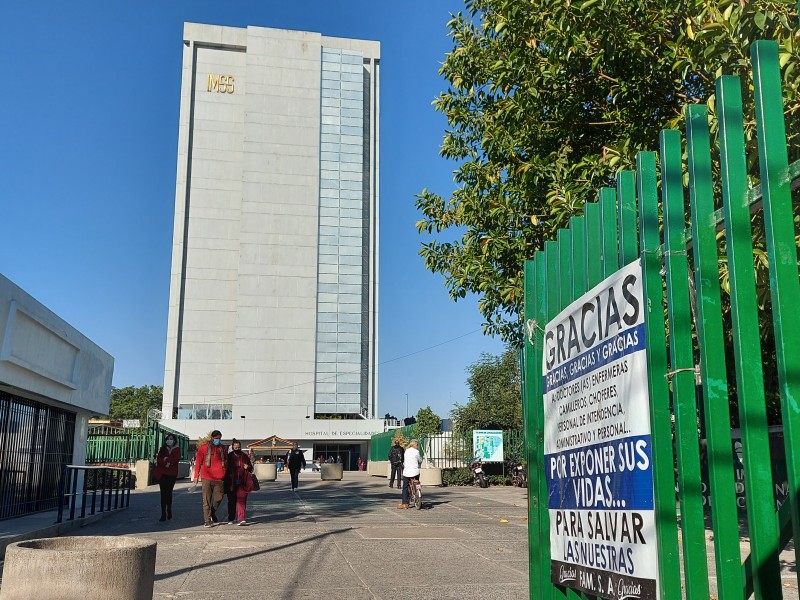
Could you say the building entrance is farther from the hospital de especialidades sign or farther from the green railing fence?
the hospital de especialidades sign

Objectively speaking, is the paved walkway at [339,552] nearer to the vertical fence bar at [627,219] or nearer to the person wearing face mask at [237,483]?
the person wearing face mask at [237,483]

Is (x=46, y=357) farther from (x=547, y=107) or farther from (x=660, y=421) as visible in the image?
(x=660, y=421)

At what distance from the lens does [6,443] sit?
49.0 feet

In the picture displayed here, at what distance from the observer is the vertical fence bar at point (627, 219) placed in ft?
12.1

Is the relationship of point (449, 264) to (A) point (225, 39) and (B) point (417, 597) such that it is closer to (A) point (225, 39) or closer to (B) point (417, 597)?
(B) point (417, 597)

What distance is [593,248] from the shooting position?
410 cm

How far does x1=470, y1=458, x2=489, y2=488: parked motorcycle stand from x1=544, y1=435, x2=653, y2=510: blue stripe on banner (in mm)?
26366

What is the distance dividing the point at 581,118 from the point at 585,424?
9.18 meters

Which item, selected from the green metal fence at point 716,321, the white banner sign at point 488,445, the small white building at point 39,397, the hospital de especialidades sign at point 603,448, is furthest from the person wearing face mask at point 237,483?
the white banner sign at point 488,445

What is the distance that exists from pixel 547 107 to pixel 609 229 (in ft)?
28.8

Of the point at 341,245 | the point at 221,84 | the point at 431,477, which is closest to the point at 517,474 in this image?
the point at 431,477

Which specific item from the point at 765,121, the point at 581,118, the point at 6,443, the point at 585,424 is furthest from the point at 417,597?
the point at 6,443

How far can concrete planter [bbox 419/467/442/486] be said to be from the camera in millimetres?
30875

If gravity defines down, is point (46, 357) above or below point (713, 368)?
above
